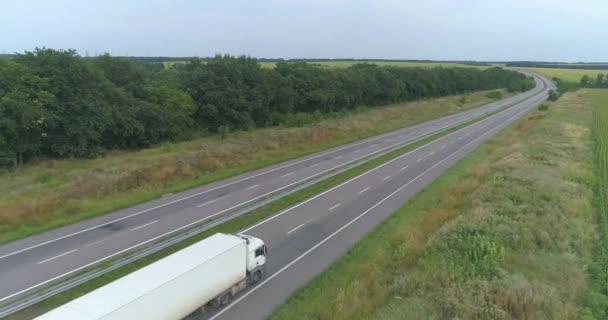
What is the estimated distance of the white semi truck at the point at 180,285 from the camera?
11766 mm

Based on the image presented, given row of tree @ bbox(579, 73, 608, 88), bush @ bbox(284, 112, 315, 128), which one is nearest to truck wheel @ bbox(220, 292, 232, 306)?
bush @ bbox(284, 112, 315, 128)

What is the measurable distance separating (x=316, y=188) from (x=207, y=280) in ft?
64.8

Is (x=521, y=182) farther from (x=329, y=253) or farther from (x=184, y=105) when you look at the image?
(x=184, y=105)

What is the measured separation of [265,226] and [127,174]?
1542 centimetres

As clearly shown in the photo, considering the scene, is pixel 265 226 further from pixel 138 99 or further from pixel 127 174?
pixel 138 99

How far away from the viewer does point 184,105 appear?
5781 centimetres

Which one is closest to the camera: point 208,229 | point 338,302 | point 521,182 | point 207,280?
point 207,280

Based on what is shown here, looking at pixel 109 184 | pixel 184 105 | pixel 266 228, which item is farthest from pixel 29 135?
pixel 266 228

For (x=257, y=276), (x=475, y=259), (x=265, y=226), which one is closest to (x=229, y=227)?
(x=265, y=226)

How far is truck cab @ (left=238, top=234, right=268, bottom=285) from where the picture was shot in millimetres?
17750

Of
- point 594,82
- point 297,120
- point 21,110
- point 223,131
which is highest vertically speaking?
point 594,82

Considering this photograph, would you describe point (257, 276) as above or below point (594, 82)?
below

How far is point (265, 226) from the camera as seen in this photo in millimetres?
25531

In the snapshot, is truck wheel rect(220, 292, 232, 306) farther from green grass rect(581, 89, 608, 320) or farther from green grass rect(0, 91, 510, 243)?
green grass rect(0, 91, 510, 243)
